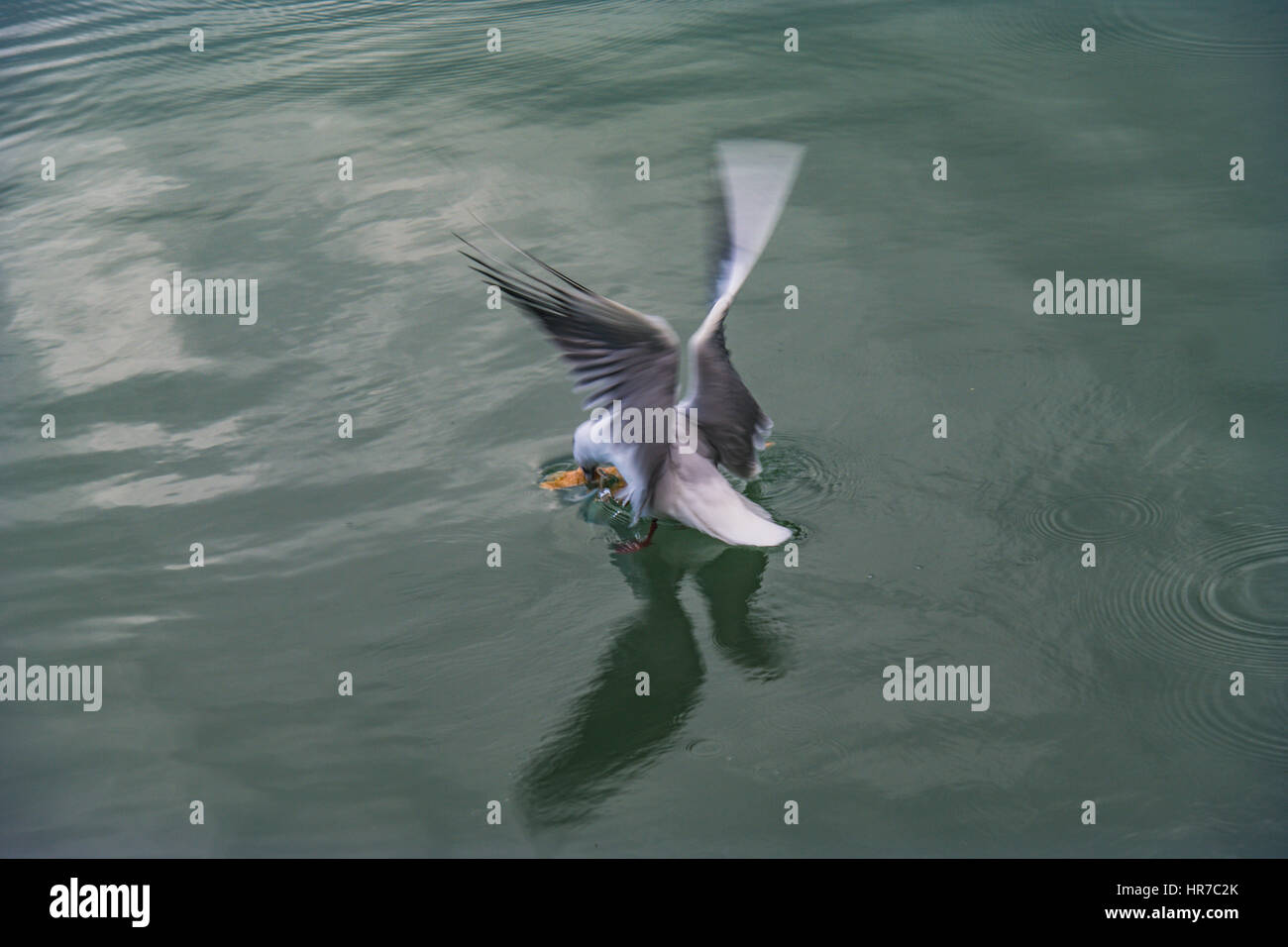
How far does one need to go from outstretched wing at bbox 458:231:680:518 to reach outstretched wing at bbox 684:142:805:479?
28 centimetres

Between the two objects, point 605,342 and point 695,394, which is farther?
point 695,394

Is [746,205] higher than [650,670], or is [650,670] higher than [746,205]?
[746,205]

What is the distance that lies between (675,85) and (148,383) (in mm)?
3908

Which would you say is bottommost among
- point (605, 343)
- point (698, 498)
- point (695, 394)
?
point (698, 498)

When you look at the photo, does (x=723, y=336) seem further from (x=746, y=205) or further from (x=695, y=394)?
(x=746, y=205)

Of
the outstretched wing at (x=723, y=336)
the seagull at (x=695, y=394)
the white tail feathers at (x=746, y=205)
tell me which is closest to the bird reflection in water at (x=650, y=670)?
the seagull at (x=695, y=394)

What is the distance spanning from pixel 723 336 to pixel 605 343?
631mm

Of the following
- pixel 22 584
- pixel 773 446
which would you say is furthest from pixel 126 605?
pixel 773 446

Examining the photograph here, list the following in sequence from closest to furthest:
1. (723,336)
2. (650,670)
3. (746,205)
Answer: (650,670) < (723,336) < (746,205)

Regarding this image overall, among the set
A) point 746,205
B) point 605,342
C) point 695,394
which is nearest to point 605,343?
point 605,342

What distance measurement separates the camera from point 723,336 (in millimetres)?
4445

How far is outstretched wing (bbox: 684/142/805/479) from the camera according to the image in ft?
14.5

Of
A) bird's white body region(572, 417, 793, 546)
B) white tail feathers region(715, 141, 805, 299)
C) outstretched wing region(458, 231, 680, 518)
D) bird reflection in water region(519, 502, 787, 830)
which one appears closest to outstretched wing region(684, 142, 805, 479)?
white tail feathers region(715, 141, 805, 299)

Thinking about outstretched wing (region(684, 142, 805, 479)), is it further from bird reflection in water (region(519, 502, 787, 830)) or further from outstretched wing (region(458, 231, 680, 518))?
bird reflection in water (region(519, 502, 787, 830))
